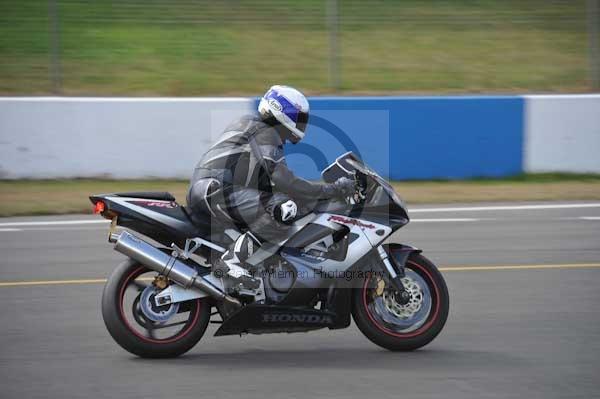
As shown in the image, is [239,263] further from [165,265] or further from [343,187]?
[343,187]

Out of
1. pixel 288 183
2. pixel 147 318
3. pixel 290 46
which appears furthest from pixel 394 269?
pixel 290 46

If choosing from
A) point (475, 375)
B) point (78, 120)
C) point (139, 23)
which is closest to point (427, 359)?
point (475, 375)

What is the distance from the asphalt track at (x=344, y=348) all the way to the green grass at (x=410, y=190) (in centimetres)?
241

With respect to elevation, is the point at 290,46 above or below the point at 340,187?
above

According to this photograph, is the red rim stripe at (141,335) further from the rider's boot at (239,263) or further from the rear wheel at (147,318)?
the rider's boot at (239,263)

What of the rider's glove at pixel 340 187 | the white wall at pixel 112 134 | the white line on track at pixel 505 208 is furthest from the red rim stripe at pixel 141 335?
the white wall at pixel 112 134

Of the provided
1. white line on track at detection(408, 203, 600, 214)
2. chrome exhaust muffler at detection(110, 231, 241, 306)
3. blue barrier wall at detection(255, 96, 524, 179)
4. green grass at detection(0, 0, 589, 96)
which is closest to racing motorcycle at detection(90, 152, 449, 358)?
chrome exhaust muffler at detection(110, 231, 241, 306)

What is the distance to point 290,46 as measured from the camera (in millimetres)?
14359

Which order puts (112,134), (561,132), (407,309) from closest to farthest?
1. (407,309)
2. (112,134)
3. (561,132)

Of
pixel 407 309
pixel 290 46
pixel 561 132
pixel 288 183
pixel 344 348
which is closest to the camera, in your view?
pixel 288 183

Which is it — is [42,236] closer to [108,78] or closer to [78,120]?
[78,120]

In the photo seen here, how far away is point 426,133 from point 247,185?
24.8 feet

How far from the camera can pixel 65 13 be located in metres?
13.9

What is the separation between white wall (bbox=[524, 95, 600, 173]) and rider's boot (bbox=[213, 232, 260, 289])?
8269 millimetres
